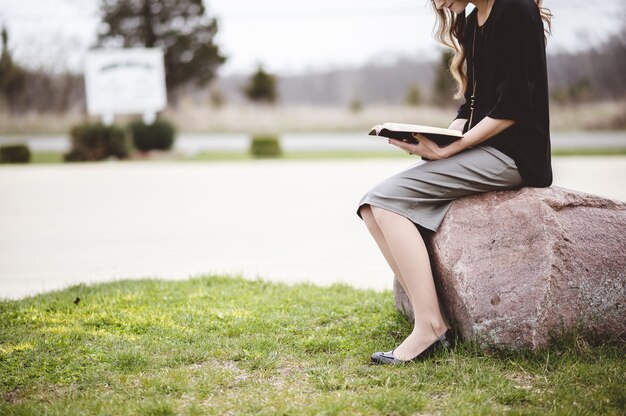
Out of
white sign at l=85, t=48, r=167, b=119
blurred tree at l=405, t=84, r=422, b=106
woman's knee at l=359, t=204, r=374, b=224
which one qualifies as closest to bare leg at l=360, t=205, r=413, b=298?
woman's knee at l=359, t=204, r=374, b=224

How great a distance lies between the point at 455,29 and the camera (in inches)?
132

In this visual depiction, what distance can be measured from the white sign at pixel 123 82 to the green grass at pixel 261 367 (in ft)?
55.1

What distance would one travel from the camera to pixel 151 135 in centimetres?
1906

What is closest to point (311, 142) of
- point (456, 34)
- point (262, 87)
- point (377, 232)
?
point (262, 87)

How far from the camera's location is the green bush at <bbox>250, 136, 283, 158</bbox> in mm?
18344

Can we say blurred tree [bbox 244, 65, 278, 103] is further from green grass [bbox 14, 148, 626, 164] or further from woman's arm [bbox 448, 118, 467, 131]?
woman's arm [bbox 448, 118, 467, 131]

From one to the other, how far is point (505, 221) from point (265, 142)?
1567 centimetres

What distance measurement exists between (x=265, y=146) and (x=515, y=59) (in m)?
15.7

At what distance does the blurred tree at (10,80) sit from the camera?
32281mm

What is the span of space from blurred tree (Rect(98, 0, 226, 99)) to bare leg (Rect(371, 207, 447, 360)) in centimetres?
2855

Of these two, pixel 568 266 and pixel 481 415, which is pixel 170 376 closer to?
pixel 481 415

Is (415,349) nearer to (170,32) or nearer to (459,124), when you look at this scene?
(459,124)

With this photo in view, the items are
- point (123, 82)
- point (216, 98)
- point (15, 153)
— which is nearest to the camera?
point (15, 153)

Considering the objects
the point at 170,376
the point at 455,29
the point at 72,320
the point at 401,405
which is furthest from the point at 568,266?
the point at 72,320
